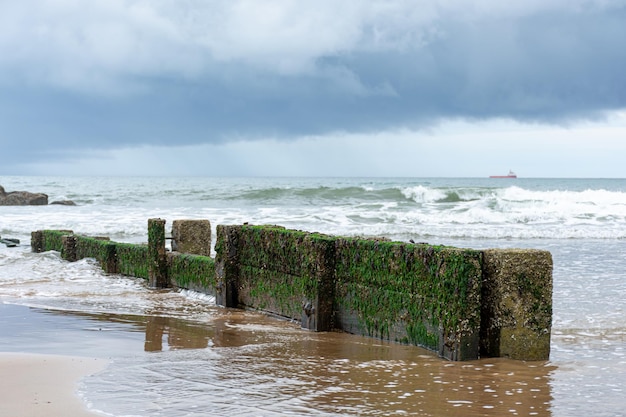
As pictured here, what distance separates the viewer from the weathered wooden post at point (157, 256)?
13.8m

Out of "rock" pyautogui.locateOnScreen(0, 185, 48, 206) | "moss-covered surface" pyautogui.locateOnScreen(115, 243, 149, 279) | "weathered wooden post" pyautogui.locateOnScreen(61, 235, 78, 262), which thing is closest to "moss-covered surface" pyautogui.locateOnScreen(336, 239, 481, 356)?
"moss-covered surface" pyautogui.locateOnScreen(115, 243, 149, 279)

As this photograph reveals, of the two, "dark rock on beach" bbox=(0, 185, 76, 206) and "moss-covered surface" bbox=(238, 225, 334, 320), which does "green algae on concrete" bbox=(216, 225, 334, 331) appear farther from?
"dark rock on beach" bbox=(0, 185, 76, 206)

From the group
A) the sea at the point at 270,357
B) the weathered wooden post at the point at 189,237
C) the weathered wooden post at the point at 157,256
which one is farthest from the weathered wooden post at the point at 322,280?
the weathered wooden post at the point at 189,237

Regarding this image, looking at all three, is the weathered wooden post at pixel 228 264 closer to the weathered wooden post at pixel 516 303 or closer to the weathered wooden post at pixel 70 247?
the weathered wooden post at pixel 516 303

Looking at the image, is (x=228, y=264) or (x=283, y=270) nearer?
(x=283, y=270)

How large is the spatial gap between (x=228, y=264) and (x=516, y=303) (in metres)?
5.18

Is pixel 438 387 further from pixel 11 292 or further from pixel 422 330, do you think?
pixel 11 292

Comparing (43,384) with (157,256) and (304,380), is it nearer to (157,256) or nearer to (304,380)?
(304,380)

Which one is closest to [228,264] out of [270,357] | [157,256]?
[157,256]

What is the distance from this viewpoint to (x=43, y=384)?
6.43m

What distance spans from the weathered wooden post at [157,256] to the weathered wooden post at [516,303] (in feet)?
25.2

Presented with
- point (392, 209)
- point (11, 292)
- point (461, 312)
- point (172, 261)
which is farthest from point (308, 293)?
point (392, 209)

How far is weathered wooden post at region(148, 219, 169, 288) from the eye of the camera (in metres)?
13.8

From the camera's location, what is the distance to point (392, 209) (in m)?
43.7
